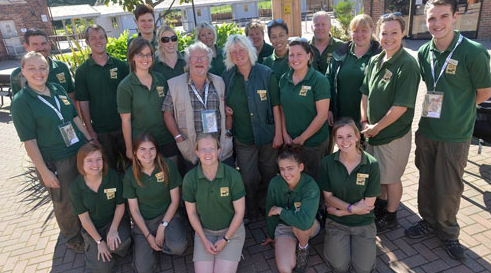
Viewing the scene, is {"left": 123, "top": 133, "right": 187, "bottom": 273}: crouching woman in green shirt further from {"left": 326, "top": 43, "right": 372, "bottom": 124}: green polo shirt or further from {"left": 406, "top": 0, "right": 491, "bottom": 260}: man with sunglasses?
{"left": 406, "top": 0, "right": 491, "bottom": 260}: man with sunglasses

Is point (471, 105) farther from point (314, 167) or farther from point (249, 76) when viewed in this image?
point (249, 76)

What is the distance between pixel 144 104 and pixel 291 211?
6.26 feet

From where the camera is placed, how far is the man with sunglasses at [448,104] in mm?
2889

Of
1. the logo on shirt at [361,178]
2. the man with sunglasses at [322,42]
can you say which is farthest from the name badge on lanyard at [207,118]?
the man with sunglasses at [322,42]

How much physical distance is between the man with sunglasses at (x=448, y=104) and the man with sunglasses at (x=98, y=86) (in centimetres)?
352

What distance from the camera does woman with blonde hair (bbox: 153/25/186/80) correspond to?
3953 mm

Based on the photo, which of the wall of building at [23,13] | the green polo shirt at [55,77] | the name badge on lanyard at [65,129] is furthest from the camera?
the wall of building at [23,13]

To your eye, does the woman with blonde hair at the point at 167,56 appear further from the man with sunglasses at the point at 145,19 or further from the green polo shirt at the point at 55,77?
the green polo shirt at the point at 55,77

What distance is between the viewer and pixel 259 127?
3.69m

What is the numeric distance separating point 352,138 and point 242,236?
148cm

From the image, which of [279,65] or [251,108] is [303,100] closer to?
[251,108]

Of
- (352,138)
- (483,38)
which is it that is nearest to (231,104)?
(352,138)

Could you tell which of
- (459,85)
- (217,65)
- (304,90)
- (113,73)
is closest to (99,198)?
(113,73)

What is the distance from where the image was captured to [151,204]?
11.6 feet
